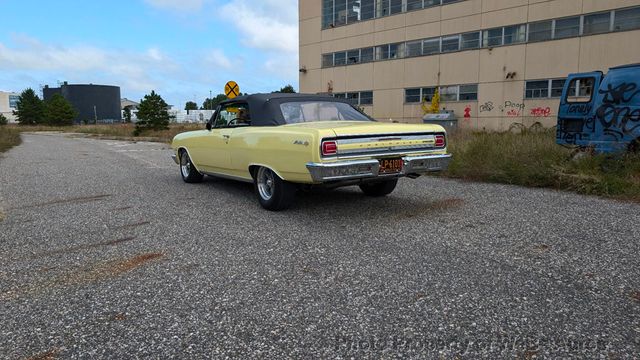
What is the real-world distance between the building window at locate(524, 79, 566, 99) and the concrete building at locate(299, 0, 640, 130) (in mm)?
54

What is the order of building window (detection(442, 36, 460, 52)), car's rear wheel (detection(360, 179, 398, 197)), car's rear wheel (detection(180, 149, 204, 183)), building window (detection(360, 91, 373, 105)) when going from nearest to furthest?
car's rear wheel (detection(360, 179, 398, 197)), car's rear wheel (detection(180, 149, 204, 183)), building window (detection(442, 36, 460, 52)), building window (detection(360, 91, 373, 105))

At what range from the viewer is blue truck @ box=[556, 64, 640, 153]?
7801 millimetres

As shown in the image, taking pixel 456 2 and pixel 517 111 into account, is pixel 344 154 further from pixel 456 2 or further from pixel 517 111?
pixel 456 2

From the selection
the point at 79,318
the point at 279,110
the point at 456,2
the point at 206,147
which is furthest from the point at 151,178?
the point at 456,2

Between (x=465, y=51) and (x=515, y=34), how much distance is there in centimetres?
309

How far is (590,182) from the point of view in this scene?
6.91 m

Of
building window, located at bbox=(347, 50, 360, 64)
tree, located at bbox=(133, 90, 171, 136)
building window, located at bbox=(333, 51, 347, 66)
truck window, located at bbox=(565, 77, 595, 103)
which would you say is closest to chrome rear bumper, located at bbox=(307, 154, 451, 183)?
truck window, located at bbox=(565, 77, 595, 103)

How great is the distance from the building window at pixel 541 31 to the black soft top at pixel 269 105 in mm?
22937

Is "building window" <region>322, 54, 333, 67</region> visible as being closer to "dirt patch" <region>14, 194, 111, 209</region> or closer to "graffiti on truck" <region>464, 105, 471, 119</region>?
"graffiti on truck" <region>464, 105, 471, 119</region>

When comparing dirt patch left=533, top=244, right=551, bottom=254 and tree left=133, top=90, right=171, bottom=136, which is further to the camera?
tree left=133, top=90, right=171, bottom=136

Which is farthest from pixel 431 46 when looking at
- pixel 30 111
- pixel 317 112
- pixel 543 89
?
pixel 30 111

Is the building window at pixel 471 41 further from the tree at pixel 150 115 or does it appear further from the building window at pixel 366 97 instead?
the tree at pixel 150 115

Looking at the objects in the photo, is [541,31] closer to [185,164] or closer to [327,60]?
[327,60]

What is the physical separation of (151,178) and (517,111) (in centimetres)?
2316
